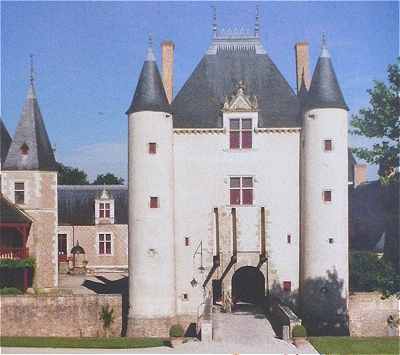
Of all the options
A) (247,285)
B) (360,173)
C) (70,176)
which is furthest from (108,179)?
(247,285)

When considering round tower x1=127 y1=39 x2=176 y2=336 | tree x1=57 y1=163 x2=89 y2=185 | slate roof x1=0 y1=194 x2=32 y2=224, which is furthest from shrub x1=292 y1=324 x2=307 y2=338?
tree x1=57 y1=163 x2=89 y2=185

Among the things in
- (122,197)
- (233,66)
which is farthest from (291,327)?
(122,197)

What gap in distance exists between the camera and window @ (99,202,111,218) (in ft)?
110

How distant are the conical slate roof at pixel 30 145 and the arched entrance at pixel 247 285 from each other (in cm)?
854

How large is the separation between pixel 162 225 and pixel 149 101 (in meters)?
4.29

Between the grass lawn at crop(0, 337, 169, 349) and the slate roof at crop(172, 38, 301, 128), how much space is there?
7.59 metres

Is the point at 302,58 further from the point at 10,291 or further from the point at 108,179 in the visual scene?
the point at 108,179

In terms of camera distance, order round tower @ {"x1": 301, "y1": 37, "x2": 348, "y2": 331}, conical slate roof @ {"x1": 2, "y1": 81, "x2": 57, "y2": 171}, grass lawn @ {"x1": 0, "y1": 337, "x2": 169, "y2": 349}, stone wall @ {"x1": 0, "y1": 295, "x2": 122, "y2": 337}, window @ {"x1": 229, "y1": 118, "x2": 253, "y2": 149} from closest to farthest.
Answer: grass lawn @ {"x1": 0, "y1": 337, "x2": 169, "y2": 349} → stone wall @ {"x1": 0, "y1": 295, "x2": 122, "y2": 337} → round tower @ {"x1": 301, "y1": 37, "x2": 348, "y2": 331} → window @ {"x1": 229, "y1": 118, "x2": 253, "y2": 149} → conical slate roof @ {"x1": 2, "y1": 81, "x2": 57, "y2": 171}

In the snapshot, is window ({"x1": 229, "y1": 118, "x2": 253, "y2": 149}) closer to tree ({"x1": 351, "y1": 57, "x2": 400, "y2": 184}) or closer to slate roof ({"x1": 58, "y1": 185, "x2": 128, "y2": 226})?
tree ({"x1": 351, "y1": 57, "x2": 400, "y2": 184})

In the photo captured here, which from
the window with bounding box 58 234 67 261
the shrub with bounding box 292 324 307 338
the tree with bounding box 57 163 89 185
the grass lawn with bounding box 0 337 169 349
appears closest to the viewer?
the shrub with bounding box 292 324 307 338

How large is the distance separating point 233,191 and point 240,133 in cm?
209

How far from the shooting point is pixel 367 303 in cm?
2205

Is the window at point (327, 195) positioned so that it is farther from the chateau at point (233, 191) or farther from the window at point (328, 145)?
the window at point (328, 145)

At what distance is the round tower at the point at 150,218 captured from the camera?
71.0 feet
